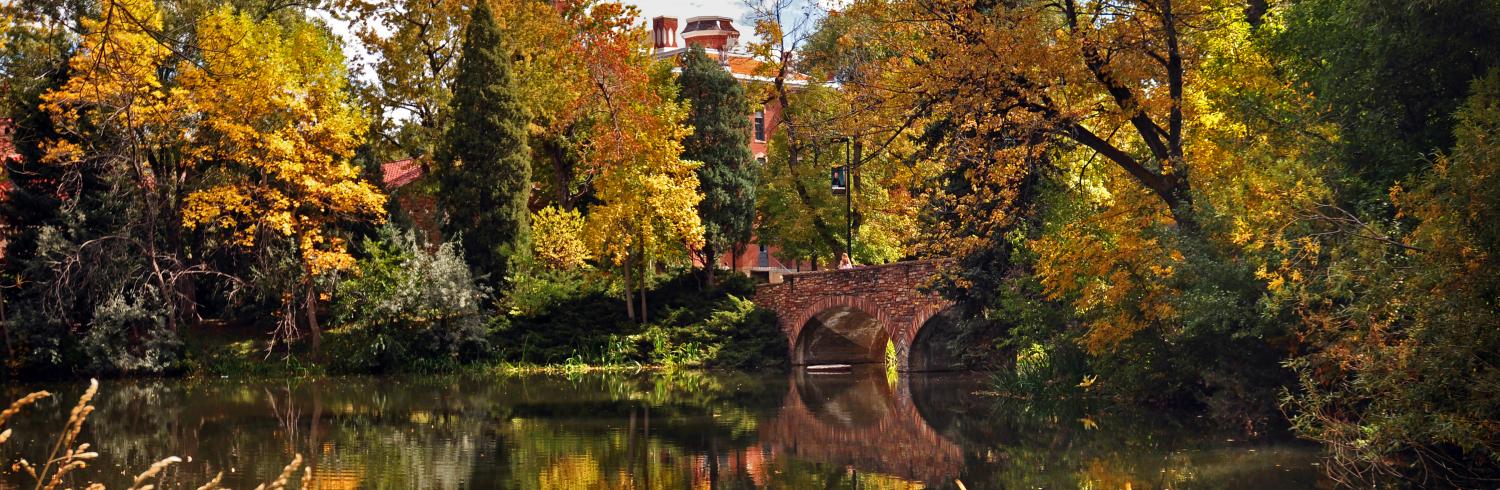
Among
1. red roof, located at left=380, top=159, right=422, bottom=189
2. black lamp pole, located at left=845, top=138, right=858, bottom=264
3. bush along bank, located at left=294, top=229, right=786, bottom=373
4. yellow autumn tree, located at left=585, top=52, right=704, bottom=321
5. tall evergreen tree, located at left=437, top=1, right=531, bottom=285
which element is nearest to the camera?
bush along bank, located at left=294, top=229, right=786, bottom=373

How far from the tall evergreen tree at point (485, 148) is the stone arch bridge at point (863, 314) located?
6.89m

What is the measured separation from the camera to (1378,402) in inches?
476

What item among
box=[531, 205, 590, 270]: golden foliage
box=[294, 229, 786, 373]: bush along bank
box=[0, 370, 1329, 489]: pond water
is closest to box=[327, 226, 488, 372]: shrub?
box=[294, 229, 786, 373]: bush along bank

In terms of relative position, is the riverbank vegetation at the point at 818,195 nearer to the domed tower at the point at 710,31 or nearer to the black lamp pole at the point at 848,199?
the black lamp pole at the point at 848,199

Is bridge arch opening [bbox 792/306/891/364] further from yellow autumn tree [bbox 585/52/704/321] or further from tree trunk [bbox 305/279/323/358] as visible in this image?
tree trunk [bbox 305/279/323/358]

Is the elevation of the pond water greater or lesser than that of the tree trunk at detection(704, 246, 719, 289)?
lesser

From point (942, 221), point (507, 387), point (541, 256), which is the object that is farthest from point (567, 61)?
point (942, 221)

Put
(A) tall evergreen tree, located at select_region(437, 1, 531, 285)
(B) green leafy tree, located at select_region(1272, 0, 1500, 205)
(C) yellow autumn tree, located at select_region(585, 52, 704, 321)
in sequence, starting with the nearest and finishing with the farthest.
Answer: (B) green leafy tree, located at select_region(1272, 0, 1500, 205)
(C) yellow autumn tree, located at select_region(585, 52, 704, 321)
(A) tall evergreen tree, located at select_region(437, 1, 531, 285)

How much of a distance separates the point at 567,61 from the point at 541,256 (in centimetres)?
533

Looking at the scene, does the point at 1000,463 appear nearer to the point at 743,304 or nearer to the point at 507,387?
the point at 507,387

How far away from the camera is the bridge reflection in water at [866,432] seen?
49.5 ft

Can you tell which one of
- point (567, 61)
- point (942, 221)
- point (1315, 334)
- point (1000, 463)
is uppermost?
point (567, 61)

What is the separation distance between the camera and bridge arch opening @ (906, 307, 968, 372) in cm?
3170

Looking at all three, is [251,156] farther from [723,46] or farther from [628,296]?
[723,46]
